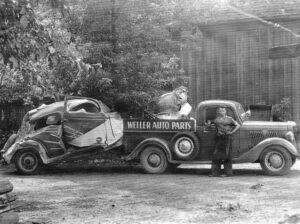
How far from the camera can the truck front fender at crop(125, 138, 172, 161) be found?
11.7 m

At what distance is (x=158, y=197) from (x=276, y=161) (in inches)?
147

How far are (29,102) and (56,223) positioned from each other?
1089cm

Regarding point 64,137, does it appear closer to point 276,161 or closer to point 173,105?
point 173,105

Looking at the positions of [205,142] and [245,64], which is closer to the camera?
[205,142]

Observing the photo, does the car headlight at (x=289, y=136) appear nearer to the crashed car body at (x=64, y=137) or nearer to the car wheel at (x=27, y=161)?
the crashed car body at (x=64, y=137)

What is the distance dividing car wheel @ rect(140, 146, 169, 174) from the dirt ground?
28 centimetres

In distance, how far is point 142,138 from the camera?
1202 centimetres

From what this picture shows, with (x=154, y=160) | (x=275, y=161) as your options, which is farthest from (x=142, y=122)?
(x=275, y=161)

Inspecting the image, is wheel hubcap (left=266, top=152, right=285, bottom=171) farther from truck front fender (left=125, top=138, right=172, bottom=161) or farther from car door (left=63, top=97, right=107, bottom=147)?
car door (left=63, top=97, right=107, bottom=147)

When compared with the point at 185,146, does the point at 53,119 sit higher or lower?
higher

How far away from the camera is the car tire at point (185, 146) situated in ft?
37.7

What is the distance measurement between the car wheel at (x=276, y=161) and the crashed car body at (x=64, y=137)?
3.42 meters

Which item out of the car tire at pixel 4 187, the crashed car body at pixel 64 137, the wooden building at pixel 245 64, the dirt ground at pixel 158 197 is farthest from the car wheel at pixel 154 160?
the car tire at pixel 4 187

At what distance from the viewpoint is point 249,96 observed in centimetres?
1727
